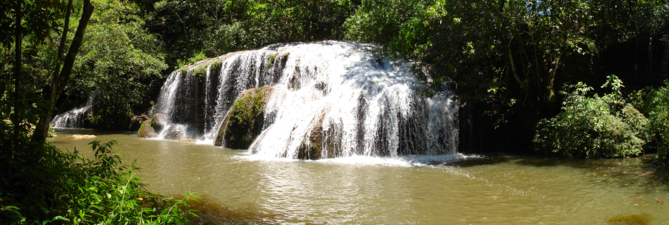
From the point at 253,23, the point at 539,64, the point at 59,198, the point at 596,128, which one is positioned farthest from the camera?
the point at 253,23

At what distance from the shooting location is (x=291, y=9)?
22.2m

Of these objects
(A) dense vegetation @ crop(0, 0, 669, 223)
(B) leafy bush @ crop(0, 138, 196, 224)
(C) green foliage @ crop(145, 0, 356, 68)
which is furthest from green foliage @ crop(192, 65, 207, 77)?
(B) leafy bush @ crop(0, 138, 196, 224)

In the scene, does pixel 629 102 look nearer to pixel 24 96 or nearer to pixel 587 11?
pixel 587 11

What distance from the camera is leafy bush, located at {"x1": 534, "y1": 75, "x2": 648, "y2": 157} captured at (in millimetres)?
10430

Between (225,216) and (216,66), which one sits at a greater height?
(216,66)

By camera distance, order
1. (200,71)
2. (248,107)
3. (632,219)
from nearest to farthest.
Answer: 1. (632,219)
2. (248,107)
3. (200,71)

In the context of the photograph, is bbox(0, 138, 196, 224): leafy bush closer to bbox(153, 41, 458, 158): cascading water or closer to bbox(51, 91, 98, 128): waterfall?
bbox(153, 41, 458, 158): cascading water

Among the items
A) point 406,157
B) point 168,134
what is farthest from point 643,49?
point 168,134

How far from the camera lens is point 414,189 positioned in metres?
7.21

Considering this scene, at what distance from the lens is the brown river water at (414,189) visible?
5578mm

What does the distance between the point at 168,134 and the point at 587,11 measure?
15.4 meters

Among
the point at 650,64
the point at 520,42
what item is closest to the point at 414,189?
the point at 520,42

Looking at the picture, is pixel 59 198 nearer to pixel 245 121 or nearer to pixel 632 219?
pixel 632 219

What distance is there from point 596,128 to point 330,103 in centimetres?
692
